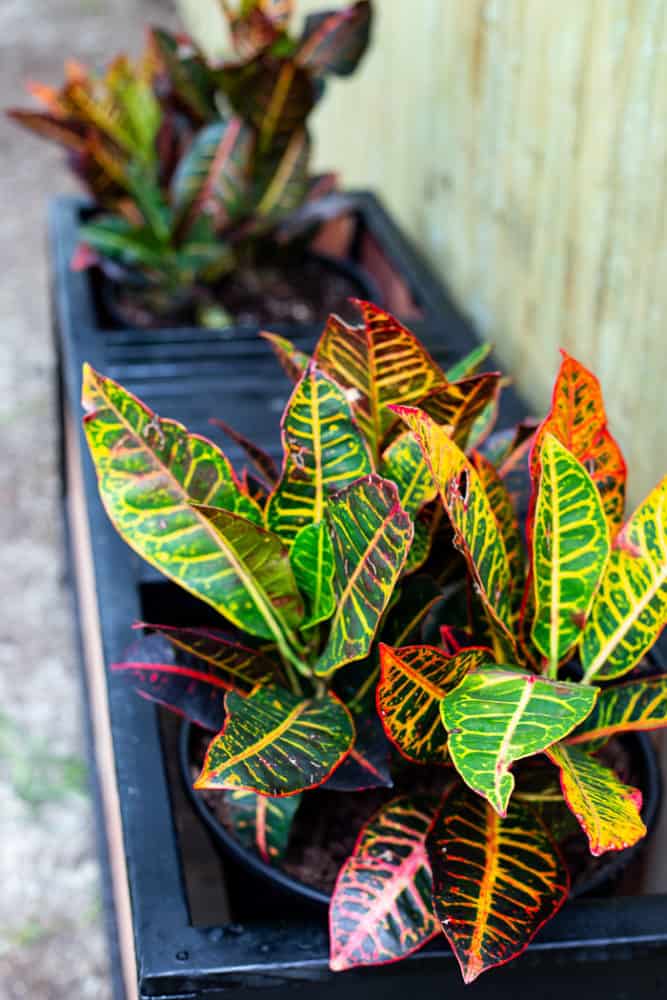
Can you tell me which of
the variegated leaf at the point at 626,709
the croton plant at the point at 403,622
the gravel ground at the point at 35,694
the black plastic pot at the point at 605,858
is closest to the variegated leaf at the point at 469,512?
the croton plant at the point at 403,622

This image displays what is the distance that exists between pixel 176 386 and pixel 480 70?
0.69 metres

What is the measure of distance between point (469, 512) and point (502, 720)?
147 millimetres

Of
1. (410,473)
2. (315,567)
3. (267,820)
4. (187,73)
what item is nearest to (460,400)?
(410,473)

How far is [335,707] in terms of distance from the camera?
963 millimetres

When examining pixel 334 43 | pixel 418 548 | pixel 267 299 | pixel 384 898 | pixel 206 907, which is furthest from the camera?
pixel 267 299

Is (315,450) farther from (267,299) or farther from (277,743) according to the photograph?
(267,299)

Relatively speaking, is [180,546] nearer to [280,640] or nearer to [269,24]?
[280,640]

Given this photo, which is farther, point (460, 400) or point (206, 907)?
point (206, 907)

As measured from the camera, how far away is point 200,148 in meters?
1.83

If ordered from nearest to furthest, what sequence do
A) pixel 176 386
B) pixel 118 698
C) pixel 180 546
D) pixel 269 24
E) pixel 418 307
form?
1. pixel 180 546
2. pixel 118 698
3. pixel 176 386
4. pixel 269 24
5. pixel 418 307

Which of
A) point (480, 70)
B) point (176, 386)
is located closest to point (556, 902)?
point (176, 386)

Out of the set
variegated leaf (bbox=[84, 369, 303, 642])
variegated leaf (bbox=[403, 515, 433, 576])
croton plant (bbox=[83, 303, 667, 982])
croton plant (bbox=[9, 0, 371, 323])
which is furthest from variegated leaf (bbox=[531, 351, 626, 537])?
croton plant (bbox=[9, 0, 371, 323])

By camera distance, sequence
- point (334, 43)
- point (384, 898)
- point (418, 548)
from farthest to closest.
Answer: point (334, 43) < point (418, 548) < point (384, 898)

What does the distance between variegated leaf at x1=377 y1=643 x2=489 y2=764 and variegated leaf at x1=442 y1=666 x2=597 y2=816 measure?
0.12 feet
